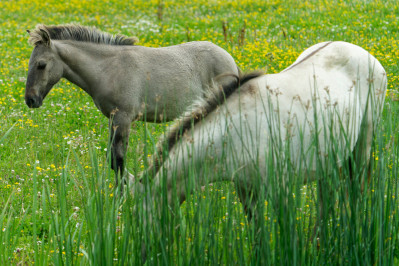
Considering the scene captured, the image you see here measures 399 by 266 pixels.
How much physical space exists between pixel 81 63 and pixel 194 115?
346cm

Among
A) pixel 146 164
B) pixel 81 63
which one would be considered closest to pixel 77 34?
pixel 81 63

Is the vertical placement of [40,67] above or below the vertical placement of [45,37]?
below

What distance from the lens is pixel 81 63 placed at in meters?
7.27

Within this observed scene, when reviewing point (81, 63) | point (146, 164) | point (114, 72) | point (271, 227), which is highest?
point (81, 63)

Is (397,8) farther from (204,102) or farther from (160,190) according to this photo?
(160,190)

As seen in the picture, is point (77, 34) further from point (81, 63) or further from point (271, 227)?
point (271, 227)

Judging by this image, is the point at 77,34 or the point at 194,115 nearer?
the point at 194,115

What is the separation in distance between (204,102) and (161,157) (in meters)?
0.63

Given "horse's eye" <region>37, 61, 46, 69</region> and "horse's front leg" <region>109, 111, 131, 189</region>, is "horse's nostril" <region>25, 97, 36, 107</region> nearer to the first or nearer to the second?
"horse's eye" <region>37, 61, 46, 69</region>

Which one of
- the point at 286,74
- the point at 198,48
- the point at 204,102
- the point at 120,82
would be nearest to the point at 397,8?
the point at 198,48

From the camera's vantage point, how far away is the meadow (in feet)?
11.3

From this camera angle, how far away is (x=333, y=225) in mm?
3469

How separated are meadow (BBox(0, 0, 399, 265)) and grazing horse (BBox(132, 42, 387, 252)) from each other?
0.15 m

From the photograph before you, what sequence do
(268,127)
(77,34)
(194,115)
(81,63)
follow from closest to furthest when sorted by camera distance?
1. (268,127)
2. (194,115)
3. (81,63)
4. (77,34)
